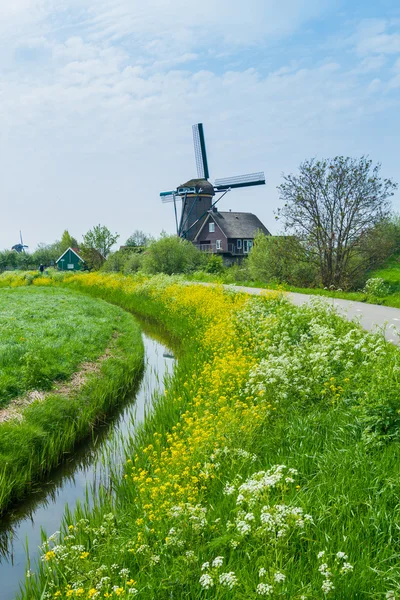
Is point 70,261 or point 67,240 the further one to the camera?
point 67,240

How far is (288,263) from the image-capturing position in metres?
24.8

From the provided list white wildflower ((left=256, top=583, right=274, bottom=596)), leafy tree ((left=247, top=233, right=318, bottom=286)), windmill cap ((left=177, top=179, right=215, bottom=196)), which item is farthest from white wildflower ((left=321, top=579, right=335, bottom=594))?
windmill cap ((left=177, top=179, right=215, bottom=196))

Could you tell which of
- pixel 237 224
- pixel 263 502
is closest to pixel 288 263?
pixel 263 502

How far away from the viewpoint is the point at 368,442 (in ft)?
15.7

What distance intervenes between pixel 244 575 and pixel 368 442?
211 cm

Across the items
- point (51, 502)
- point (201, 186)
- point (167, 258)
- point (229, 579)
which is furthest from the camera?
point (201, 186)

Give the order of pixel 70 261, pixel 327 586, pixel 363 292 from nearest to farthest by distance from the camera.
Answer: pixel 327 586 < pixel 363 292 < pixel 70 261

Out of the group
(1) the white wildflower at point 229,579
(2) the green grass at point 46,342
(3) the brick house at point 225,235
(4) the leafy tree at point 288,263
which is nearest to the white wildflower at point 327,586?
(1) the white wildflower at point 229,579

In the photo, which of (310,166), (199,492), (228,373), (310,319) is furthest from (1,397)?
(310,166)

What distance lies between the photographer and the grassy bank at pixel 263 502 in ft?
11.1

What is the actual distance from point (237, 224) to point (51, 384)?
46983 mm

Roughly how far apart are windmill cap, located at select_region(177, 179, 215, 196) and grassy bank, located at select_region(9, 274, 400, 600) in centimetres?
4535

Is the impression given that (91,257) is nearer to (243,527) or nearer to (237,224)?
(237,224)

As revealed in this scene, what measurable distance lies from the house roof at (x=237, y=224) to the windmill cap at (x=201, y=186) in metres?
2.53
